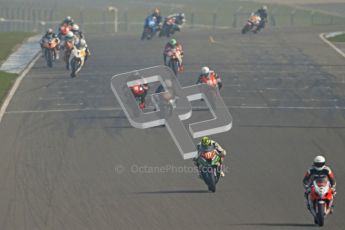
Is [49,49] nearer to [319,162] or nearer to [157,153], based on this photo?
[157,153]

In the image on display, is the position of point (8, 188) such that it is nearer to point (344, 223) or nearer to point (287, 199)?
point (287, 199)

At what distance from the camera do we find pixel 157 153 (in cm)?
2788

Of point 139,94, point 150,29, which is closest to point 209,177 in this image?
point 139,94

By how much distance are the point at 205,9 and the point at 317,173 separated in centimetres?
7053

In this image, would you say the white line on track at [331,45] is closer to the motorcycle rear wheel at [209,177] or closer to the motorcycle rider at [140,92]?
the motorcycle rider at [140,92]

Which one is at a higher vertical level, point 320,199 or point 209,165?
point 320,199

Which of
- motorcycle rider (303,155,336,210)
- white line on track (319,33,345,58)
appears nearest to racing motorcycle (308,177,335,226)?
motorcycle rider (303,155,336,210)

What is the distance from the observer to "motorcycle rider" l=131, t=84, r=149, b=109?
33875 mm

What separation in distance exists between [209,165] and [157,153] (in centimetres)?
449

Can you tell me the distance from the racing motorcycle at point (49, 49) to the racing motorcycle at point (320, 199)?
2596 cm

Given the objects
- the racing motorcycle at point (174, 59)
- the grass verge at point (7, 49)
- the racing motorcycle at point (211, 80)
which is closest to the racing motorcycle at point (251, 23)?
the grass verge at point (7, 49)

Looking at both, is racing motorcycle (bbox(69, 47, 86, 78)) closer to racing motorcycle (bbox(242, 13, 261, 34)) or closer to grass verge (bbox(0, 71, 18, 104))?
grass verge (bbox(0, 71, 18, 104))

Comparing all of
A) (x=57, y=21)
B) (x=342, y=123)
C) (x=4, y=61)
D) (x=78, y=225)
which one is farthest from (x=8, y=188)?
(x=57, y=21)

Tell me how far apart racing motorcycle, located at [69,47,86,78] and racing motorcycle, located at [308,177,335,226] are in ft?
73.4
